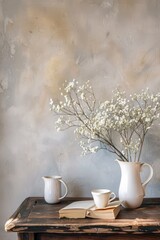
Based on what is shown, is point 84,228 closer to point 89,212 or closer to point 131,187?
point 89,212

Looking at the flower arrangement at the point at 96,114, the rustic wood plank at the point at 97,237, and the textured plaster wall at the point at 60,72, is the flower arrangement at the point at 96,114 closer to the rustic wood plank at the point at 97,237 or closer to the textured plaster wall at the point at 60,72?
the textured plaster wall at the point at 60,72

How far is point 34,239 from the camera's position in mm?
1513

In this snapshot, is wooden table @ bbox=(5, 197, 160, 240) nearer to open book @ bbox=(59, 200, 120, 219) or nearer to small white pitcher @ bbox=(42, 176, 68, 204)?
open book @ bbox=(59, 200, 120, 219)

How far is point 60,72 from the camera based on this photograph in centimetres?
203

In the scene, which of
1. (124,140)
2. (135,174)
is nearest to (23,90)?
(124,140)

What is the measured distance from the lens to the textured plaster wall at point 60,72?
2008mm

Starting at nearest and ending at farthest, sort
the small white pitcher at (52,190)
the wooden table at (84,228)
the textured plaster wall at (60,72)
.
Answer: the wooden table at (84,228), the small white pitcher at (52,190), the textured plaster wall at (60,72)

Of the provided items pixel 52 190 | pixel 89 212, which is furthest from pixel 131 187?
pixel 52 190

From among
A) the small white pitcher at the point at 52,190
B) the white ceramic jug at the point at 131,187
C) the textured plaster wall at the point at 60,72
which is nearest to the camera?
the white ceramic jug at the point at 131,187

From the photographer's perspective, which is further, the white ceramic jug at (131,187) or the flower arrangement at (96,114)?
the flower arrangement at (96,114)

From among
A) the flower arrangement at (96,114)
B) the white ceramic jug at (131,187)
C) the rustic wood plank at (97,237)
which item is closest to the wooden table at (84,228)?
the rustic wood plank at (97,237)

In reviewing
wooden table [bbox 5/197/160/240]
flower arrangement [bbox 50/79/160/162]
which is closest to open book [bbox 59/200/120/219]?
wooden table [bbox 5/197/160/240]

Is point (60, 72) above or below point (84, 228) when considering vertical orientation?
above

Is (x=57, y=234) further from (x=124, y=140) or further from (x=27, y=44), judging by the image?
(x=27, y=44)
